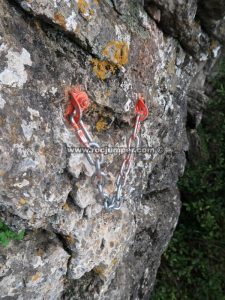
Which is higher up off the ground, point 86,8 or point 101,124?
point 86,8

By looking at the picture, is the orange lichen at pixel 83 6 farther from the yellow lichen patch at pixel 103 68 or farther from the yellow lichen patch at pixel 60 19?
the yellow lichen patch at pixel 103 68

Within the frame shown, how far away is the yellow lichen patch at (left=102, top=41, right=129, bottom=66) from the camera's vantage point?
3.04m

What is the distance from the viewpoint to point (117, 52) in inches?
123

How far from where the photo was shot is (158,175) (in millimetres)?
4461

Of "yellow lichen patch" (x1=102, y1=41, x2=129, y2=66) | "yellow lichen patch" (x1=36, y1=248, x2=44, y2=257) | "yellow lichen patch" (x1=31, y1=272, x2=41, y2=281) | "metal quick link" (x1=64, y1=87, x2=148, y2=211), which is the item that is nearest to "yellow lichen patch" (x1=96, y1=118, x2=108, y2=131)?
"metal quick link" (x1=64, y1=87, x2=148, y2=211)

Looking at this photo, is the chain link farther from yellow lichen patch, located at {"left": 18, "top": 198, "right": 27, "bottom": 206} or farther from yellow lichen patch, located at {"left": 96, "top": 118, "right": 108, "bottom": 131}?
yellow lichen patch, located at {"left": 18, "top": 198, "right": 27, "bottom": 206}

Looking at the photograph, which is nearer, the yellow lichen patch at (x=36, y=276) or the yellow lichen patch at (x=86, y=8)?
the yellow lichen patch at (x=86, y=8)

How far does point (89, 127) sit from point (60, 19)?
934mm

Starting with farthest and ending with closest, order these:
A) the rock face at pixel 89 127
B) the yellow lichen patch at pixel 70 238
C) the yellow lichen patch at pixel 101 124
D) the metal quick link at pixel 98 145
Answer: the yellow lichen patch at pixel 101 124, the yellow lichen patch at pixel 70 238, the metal quick link at pixel 98 145, the rock face at pixel 89 127

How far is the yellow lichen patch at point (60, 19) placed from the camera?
2604 millimetres

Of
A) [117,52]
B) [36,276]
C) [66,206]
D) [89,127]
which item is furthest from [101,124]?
[36,276]

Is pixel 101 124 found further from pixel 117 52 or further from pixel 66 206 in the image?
pixel 66 206

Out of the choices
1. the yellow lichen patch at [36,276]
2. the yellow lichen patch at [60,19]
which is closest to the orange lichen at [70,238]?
the yellow lichen patch at [36,276]

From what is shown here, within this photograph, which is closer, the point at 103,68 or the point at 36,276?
the point at 36,276
